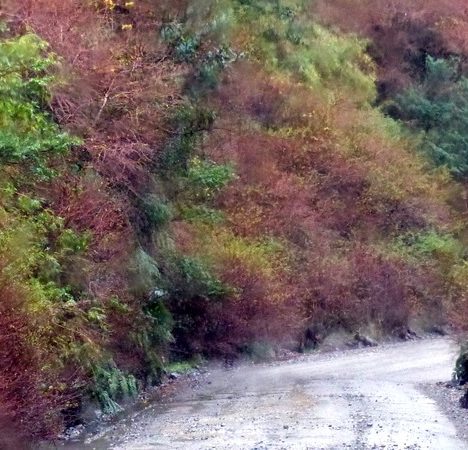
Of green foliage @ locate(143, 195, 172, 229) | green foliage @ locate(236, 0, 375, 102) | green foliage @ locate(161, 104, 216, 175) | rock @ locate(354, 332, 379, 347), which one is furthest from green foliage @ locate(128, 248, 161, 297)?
green foliage @ locate(236, 0, 375, 102)

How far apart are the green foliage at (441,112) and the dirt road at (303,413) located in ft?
46.5

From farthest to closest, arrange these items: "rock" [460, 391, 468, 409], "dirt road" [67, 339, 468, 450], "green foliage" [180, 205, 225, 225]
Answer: "green foliage" [180, 205, 225, 225] < "rock" [460, 391, 468, 409] < "dirt road" [67, 339, 468, 450]

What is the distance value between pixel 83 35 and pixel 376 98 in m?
21.1

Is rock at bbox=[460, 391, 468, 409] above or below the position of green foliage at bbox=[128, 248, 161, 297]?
below

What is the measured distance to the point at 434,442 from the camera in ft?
49.9

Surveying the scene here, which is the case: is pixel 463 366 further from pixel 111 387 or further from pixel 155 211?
pixel 111 387

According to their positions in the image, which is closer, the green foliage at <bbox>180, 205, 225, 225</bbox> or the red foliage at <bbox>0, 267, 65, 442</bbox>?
the red foliage at <bbox>0, 267, 65, 442</bbox>

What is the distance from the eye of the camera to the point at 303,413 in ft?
58.5

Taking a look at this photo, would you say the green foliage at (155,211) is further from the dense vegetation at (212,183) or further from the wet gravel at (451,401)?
the wet gravel at (451,401)

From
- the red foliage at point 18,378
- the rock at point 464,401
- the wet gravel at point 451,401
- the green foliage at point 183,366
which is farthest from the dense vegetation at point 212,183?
the rock at point 464,401

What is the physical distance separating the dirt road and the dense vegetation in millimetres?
1313

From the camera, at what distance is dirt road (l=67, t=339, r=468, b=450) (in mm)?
15148

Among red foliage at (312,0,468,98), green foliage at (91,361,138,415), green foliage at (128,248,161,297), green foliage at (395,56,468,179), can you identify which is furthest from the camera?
red foliage at (312,0,468,98)

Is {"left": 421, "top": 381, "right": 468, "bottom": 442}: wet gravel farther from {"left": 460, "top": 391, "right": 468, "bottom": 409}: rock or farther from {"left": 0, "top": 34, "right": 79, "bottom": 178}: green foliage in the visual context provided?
{"left": 0, "top": 34, "right": 79, "bottom": 178}: green foliage
